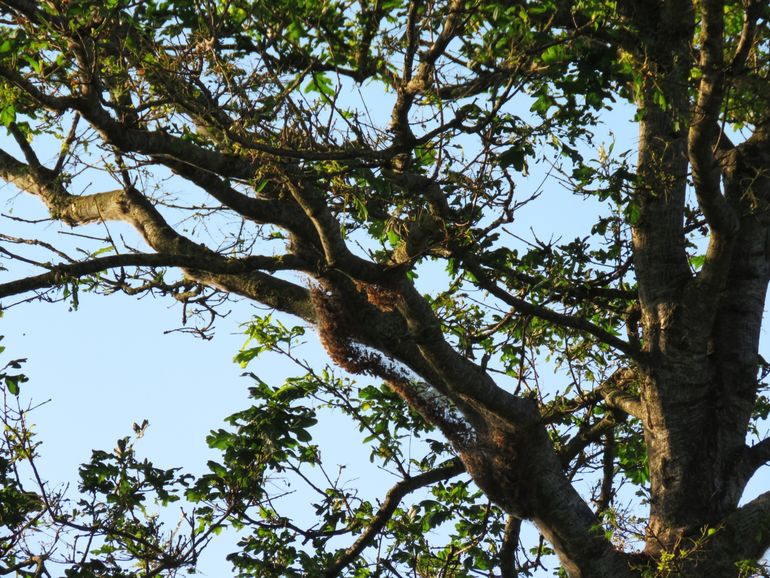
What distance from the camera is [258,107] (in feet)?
22.3

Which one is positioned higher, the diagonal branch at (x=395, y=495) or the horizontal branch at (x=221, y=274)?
the horizontal branch at (x=221, y=274)

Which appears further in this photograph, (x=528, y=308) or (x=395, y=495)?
(x=395, y=495)

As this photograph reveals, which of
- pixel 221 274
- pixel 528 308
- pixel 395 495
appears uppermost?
pixel 221 274

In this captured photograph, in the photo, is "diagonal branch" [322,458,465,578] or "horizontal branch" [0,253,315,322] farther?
"diagonal branch" [322,458,465,578]

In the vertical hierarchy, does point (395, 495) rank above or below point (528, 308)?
below

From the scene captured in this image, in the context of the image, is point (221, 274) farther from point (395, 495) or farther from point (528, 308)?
point (395, 495)

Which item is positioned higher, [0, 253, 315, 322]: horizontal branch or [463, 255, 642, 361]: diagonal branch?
[0, 253, 315, 322]: horizontal branch

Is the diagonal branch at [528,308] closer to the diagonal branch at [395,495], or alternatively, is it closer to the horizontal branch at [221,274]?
the horizontal branch at [221,274]

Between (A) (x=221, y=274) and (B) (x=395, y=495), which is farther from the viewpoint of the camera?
(B) (x=395, y=495)

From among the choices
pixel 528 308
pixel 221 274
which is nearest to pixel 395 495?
pixel 528 308

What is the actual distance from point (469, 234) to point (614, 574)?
9.90ft

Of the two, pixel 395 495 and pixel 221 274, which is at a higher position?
pixel 221 274

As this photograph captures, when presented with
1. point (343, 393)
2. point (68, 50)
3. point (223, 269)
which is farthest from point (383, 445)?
point (68, 50)

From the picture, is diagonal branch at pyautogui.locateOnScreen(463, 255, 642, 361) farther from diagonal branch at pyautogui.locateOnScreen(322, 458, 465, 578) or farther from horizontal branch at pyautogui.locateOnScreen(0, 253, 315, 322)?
diagonal branch at pyautogui.locateOnScreen(322, 458, 465, 578)
